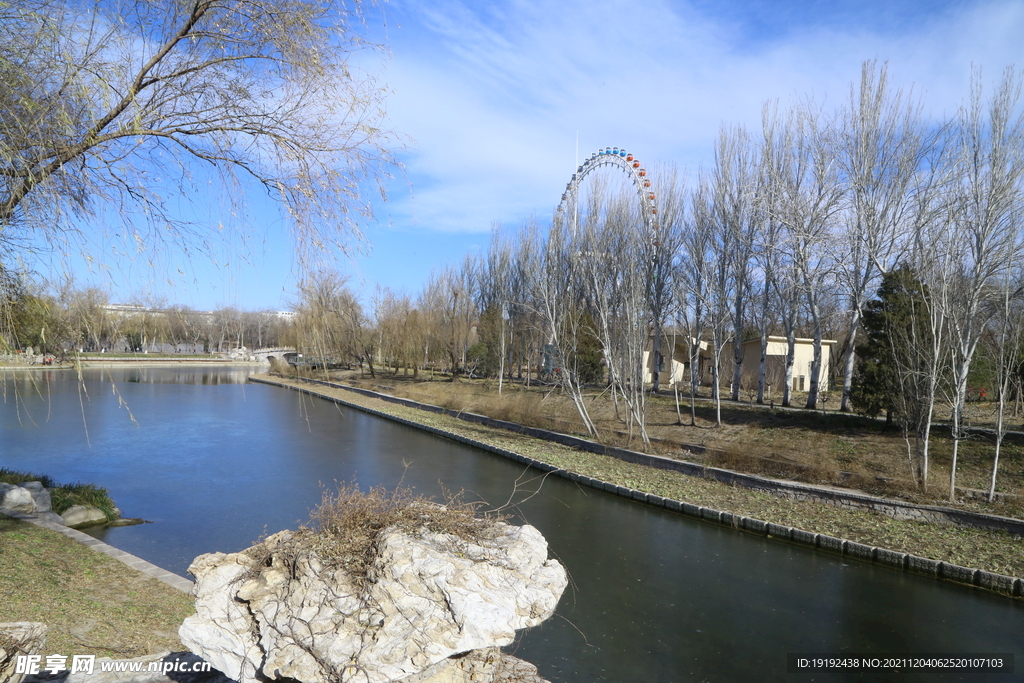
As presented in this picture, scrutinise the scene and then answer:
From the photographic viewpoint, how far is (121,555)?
7797mm

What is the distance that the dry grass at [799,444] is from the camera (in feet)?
42.9

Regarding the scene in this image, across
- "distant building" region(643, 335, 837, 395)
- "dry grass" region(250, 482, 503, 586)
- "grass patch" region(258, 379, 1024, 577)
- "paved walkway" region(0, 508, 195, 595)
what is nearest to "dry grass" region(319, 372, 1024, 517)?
"grass patch" region(258, 379, 1024, 577)

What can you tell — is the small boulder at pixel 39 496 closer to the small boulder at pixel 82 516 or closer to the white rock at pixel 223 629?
the small boulder at pixel 82 516

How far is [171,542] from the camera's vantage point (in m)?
9.88

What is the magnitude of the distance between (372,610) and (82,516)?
31.5ft

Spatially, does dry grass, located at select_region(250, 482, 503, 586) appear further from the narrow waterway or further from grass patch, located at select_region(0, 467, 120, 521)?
grass patch, located at select_region(0, 467, 120, 521)

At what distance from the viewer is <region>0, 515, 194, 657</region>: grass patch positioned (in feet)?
16.2

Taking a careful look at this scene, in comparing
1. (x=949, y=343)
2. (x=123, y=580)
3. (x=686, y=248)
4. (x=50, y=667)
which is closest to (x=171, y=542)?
(x=123, y=580)

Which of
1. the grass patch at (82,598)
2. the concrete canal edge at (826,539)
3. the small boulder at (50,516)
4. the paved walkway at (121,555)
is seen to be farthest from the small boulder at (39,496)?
the concrete canal edge at (826,539)

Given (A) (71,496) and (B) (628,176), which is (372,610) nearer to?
(A) (71,496)

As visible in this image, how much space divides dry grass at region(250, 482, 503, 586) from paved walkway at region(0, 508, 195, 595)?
3.64m

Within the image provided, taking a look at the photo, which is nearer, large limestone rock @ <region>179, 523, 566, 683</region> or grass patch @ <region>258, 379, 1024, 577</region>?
large limestone rock @ <region>179, 523, 566, 683</region>

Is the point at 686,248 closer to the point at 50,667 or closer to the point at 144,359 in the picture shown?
the point at 50,667

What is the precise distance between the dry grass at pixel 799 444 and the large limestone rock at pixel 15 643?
13.5 metres
